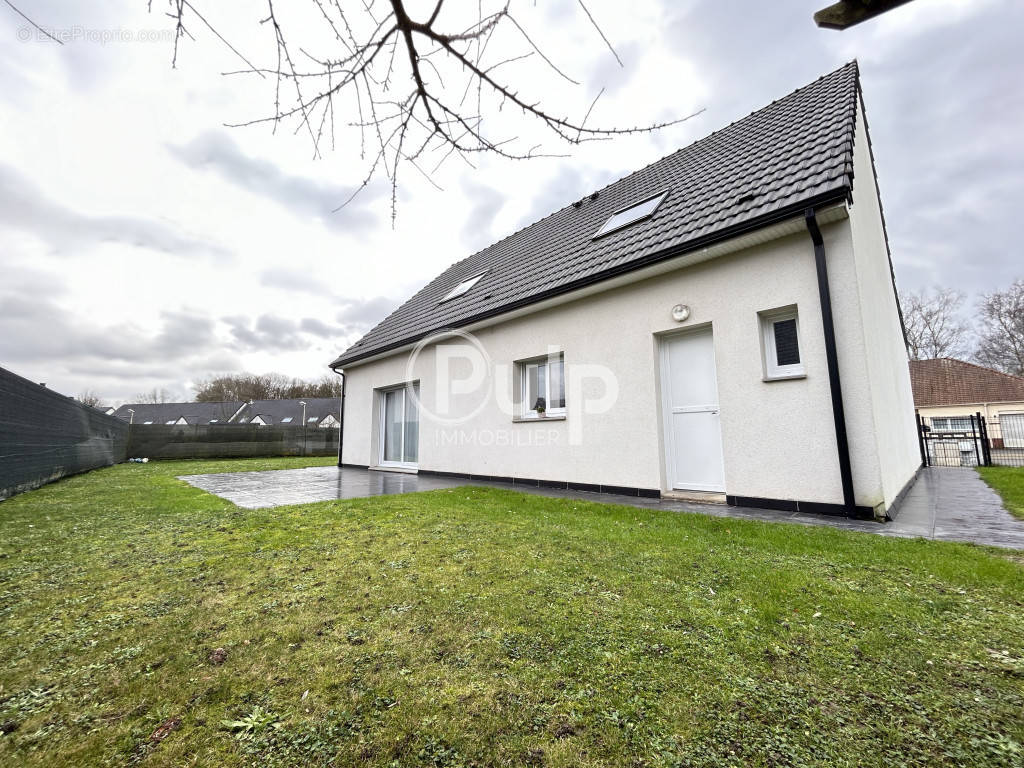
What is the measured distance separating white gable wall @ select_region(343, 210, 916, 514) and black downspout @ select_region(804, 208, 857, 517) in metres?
0.07

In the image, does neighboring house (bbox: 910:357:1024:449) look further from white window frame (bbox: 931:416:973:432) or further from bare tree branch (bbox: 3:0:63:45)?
bare tree branch (bbox: 3:0:63:45)

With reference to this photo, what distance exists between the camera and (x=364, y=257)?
3.47 meters

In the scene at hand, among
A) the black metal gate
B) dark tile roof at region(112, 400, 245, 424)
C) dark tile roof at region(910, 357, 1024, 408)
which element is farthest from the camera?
dark tile roof at region(112, 400, 245, 424)

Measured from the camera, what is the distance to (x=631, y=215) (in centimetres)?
695

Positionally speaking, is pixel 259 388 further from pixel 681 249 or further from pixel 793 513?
pixel 793 513

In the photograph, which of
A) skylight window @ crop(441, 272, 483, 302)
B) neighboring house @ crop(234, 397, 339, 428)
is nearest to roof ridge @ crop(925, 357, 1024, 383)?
skylight window @ crop(441, 272, 483, 302)

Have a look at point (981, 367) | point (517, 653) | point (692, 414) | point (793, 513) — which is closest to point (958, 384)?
point (981, 367)

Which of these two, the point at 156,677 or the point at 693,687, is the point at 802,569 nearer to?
the point at 693,687

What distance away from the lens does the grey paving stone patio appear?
338cm

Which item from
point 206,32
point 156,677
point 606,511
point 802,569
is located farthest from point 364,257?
point 802,569

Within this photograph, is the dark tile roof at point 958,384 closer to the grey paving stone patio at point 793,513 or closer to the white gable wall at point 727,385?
the grey paving stone patio at point 793,513

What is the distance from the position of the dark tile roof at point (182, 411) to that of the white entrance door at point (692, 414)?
175 feet

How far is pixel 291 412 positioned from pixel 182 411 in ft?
55.9

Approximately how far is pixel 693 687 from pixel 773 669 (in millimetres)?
346
